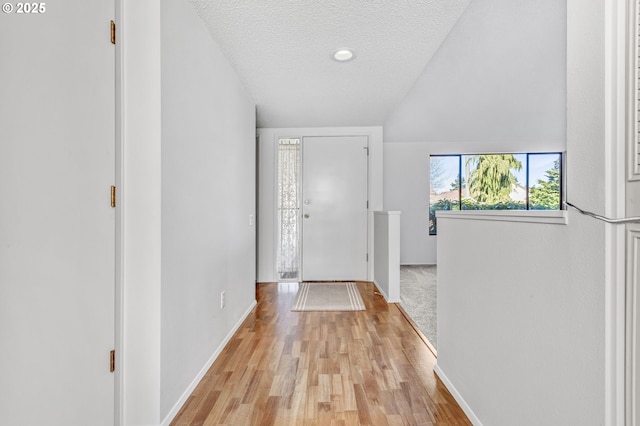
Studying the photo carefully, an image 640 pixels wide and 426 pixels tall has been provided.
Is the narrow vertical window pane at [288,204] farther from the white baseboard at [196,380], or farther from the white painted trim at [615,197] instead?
the white painted trim at [615,197]

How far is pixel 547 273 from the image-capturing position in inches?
35.5

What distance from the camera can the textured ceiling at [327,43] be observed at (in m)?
1.66

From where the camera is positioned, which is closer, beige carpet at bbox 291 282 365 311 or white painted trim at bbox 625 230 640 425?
white painted trim at bbox 625 230 640 425

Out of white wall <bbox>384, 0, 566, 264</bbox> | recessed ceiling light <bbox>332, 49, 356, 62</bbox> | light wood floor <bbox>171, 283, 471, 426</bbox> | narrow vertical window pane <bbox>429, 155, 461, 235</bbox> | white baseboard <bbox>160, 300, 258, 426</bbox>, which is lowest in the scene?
light wood floor <bbox>171, 283, 471, 426</bbox>

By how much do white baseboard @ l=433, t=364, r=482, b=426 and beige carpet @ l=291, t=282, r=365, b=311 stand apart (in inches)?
49.9

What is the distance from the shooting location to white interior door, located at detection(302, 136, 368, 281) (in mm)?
4125

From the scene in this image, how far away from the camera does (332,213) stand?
13.6 feet

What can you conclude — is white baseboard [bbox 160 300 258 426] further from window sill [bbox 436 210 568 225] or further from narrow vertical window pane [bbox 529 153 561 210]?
narrow vertical window pane [bbox 529 153 561 210]

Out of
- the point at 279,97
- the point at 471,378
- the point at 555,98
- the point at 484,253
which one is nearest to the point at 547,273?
the point at 484,253
